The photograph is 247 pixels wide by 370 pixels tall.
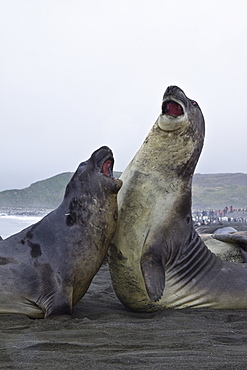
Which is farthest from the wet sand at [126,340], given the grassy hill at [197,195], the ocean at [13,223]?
the grassy hill at [197,195]

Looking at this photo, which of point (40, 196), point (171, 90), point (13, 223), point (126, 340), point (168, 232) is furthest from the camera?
point (40, 196)

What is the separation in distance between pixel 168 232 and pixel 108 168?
0.92 metres

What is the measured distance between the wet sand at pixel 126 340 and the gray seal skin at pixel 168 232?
0.21m

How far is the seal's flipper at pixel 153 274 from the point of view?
463 cm

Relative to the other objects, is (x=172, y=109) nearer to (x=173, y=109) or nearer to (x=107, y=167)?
(x=173, y=109)

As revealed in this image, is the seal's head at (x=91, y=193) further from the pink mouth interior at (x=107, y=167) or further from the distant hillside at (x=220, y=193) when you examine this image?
the distant hillside at (x=220, y=193)

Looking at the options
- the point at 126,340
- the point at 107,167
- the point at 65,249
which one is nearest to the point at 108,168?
the point at 107,167

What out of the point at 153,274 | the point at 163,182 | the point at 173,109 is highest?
the point at 173,109

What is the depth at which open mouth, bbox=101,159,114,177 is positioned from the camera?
17.2 feet

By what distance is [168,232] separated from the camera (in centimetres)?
521

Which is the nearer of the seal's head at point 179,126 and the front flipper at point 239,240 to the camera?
the seal's head at point 179,126

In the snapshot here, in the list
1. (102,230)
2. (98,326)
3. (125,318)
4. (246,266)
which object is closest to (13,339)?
(98,326)

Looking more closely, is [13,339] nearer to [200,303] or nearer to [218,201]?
[200,303]

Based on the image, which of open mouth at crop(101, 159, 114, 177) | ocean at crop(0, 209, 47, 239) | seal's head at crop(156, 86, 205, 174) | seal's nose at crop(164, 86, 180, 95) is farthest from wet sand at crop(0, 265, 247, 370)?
ocean at crop(0, 209, 47, 239)
